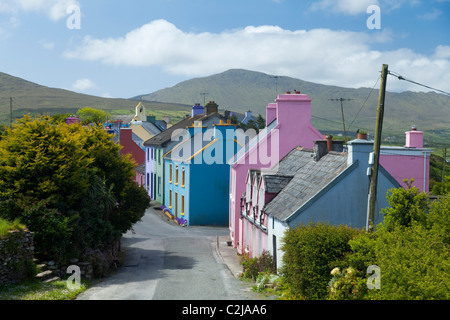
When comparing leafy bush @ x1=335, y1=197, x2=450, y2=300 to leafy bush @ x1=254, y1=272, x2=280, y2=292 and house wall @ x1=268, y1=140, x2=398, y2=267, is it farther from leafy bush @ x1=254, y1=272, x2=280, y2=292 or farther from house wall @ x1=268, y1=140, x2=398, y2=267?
house wall @ x1=268, y1=140, x2=398, y2=267

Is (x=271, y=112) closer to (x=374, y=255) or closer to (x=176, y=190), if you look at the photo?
(x=176, y=190)

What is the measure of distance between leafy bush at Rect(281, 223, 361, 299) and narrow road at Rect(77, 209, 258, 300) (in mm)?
2391

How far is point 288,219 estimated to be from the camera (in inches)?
811

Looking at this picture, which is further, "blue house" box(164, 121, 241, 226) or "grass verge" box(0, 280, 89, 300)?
"blue house" box(164, 121, 241, 226)

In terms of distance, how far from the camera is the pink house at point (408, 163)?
88.4 ft

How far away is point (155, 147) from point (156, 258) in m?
31.0

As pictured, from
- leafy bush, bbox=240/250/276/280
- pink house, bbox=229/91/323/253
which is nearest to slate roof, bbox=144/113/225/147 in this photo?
pink house, bbox=229/91/323/253

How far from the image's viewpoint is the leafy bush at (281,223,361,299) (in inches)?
623

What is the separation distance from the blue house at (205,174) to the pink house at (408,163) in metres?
19.9

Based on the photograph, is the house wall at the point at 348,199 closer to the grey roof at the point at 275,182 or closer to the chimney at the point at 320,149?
the chimney at the point at 320,149

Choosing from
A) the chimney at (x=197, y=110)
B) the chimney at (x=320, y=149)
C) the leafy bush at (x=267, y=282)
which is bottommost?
the leafy bush at (x=267, y=282)

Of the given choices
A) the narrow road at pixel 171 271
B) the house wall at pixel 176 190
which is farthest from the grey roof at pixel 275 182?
the house wall at pixel 176 190
